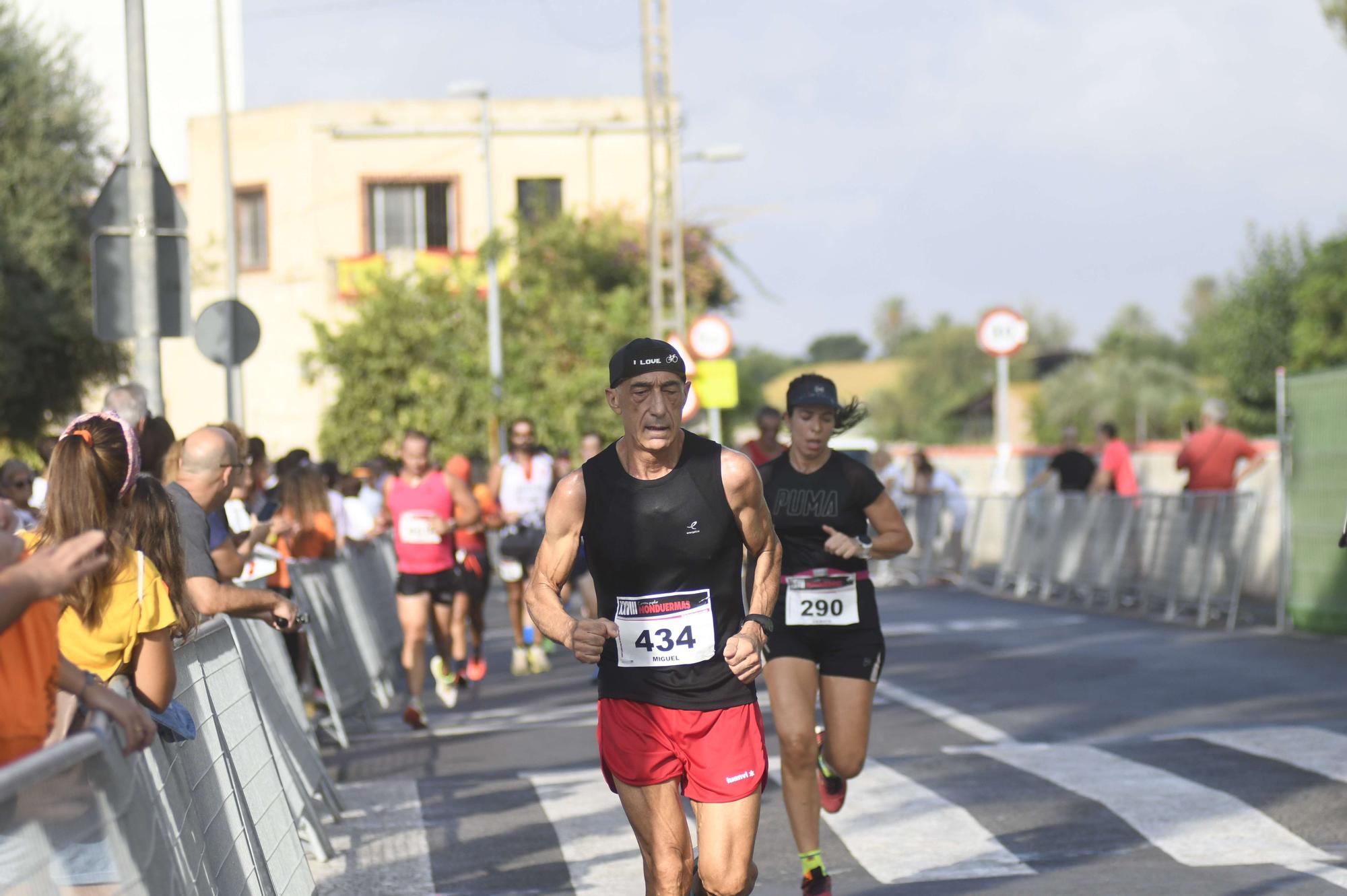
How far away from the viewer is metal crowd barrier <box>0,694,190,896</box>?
336 centimetres

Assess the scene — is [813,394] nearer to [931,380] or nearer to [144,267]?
[144,267]

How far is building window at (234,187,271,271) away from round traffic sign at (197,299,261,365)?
28.4 m

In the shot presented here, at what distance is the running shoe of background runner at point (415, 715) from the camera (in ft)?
41.7

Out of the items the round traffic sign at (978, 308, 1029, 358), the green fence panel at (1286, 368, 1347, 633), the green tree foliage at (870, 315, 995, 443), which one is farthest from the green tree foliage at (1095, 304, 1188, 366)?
the green fence panel at (1286, 368, 1347, 633)

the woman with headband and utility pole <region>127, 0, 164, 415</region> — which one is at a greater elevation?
utility pole <region>127, 0, 164, 415</region>

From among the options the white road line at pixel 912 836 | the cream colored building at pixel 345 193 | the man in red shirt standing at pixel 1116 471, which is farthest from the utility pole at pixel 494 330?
the white road line at pixel 912 836

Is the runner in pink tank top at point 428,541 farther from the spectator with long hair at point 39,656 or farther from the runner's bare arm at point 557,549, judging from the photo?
the spectator with long hair at point 39,656

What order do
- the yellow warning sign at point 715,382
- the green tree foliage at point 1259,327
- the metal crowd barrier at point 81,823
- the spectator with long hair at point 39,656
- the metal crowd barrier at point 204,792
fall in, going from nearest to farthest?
the metal crowd barrier at point 81,823 → the metal crowd barrier at point 204,792 → the spectator with long hair at point 39,656 → the yellow warning sign at point 715,382 → the green tree foliage at point 1259,327

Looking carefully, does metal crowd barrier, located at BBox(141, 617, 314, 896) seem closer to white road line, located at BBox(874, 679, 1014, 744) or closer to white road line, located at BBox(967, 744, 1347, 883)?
white road line, located at BBox(967, 744, 1347, 883)

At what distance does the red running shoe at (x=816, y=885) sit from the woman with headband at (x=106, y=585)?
2.62 metres

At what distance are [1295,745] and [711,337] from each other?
14023 millimetres

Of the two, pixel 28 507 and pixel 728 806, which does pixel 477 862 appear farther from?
pixel 28 507

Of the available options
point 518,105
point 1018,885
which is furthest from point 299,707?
point 518,105

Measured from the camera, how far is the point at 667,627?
18.8 ft
